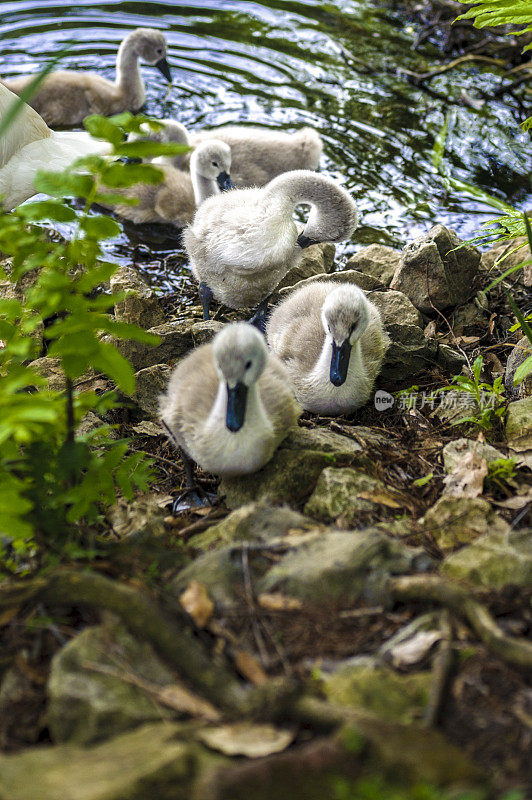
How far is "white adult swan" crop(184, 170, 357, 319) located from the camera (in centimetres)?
448

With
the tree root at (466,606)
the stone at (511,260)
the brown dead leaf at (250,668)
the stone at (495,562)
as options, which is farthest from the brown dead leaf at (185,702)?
the stone at (511,260)

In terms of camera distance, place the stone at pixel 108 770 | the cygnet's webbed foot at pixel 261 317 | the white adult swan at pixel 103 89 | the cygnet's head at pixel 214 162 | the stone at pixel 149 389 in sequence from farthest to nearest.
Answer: the white adult swan at pixel 103 89 → the cygnet's head at pixel 214 162 → the cygnet's webbed foot at pixel 261 317 → the stone at pixel 149 389 → the stone at pixel 108 770

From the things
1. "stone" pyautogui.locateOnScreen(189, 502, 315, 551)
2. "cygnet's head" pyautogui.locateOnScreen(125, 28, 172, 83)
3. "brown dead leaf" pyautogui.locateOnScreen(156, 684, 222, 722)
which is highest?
"cygnet's head" pyautogui.locateOnScreen(125, 28, 172, 83)

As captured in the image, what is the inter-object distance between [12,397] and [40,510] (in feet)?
1.57

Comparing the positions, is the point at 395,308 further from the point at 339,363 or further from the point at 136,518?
the point at 136,518

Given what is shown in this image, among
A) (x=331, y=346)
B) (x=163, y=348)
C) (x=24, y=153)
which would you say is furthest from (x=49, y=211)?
(x=24, y=153)

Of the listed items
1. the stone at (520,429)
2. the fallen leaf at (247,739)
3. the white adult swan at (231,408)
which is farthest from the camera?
the stone at (520,429)

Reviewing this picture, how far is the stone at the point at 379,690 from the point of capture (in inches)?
71.7

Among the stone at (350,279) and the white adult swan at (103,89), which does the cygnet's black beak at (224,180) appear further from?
the white adult swan at (103,89)

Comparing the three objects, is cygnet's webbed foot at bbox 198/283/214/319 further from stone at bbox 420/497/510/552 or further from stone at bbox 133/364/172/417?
stone at bbox 420/497/510/552

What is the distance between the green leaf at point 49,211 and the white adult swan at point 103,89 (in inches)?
233

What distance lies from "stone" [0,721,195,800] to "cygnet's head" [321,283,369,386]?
2.26 metres

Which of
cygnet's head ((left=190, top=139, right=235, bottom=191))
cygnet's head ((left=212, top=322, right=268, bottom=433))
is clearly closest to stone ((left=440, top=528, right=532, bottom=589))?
cygnet's head ((left=212, top=322, right=268, bottom=433))

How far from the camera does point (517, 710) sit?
1804 millimetres
